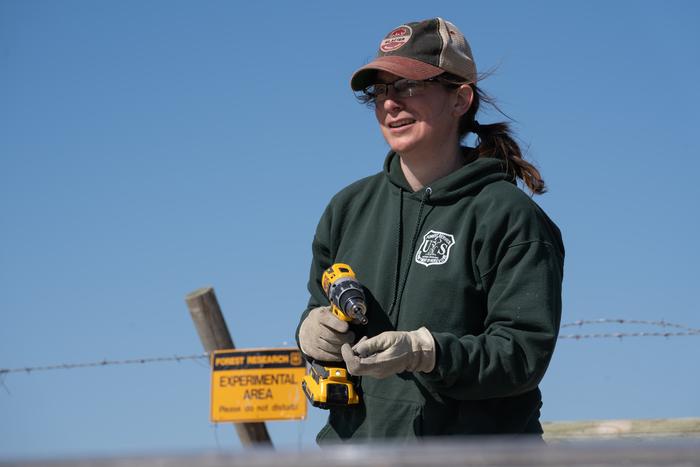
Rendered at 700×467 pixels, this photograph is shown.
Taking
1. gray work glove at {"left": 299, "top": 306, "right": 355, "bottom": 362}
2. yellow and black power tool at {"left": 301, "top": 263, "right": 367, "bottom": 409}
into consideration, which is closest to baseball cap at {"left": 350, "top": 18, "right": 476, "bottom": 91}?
yellow and black power tool at {"left": 301, "top": 263, "right": 367, "bottom": 409}

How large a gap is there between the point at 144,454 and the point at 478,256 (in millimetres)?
2101

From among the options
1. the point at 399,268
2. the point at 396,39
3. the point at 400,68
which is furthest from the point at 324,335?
the point at 396,39

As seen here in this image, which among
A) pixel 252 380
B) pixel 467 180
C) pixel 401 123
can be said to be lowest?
pixel 252 380

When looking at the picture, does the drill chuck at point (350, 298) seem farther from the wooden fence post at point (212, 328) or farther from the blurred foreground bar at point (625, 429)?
the wooden fence post at point (212, 328)

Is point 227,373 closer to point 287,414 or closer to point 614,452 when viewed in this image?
point 287,414

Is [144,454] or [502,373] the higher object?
[144,454]

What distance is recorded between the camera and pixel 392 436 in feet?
9.83

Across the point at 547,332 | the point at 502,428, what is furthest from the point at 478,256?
the point at 502,428

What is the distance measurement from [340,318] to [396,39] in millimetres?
974

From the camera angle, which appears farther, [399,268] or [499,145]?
[499,145]

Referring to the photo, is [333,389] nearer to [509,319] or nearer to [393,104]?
[509,319]

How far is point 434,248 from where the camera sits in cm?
307

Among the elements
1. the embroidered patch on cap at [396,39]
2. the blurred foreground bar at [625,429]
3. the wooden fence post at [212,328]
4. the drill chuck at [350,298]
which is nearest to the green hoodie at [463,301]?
the drill chuck at [350,298]

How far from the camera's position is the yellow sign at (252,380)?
25.0 ft
